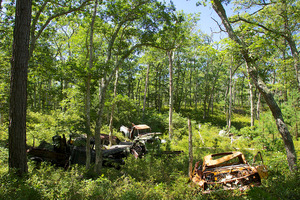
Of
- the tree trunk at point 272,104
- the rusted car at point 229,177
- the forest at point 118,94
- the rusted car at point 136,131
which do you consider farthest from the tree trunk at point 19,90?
the rusted car at point 136,131

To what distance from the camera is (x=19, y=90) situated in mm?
5164

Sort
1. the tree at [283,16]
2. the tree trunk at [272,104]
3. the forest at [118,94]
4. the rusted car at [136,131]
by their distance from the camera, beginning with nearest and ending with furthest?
the forest at [118,94] → the tree trunk at [272,104] → the tree at [283,16] → the rusted car at [136,131]

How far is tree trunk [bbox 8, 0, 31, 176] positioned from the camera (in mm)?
5109

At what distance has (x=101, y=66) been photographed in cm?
857

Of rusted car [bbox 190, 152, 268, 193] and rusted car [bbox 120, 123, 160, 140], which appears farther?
rusted car [bbox 120, 123, 160, 140]

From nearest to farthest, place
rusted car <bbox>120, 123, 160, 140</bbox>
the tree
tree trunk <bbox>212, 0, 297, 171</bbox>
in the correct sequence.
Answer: tree trunk <bbox>212, 0, 297, 171</bbox>, the tree, rusted car <bbox>120, 123, 160, 140</bbox>

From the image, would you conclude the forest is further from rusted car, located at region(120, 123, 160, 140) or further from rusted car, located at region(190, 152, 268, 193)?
rusted car, located at region(120, 123, 160, 140)

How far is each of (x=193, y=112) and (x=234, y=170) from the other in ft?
89.4

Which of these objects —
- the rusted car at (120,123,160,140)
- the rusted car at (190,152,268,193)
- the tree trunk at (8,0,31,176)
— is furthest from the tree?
the rusted car at (120,123,160,140)

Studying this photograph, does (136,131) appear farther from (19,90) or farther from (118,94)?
(19,90)

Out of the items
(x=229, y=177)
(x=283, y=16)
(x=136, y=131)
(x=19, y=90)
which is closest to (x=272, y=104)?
(x=229, y=177)

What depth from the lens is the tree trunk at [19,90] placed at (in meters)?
5.11

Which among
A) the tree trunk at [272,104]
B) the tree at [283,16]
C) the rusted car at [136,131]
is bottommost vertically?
the rusted car at [136,131]

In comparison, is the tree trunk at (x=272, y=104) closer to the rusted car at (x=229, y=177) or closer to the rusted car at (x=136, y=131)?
the rusted car at (x=229, y=177)
